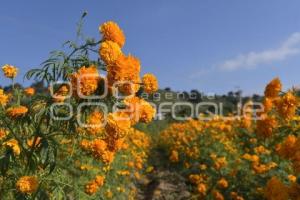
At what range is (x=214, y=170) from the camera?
9188 millimetres

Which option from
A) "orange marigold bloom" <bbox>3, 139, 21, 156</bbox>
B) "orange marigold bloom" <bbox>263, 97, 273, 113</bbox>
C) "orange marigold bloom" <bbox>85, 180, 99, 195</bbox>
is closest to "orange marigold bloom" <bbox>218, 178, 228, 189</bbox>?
"orange marigold bloom" <bbox>263, 97, 273, 113</bbox>

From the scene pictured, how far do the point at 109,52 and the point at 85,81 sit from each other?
0.28 meters

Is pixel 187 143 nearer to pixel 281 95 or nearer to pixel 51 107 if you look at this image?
pixel 281 95

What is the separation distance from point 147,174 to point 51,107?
9000mm

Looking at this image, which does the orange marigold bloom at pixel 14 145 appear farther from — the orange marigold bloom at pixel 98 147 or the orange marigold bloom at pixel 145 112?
the orange marigold bloom at pixel 145 112

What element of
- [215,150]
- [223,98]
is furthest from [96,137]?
[223,98]

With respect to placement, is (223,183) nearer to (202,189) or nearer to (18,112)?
(202,189)

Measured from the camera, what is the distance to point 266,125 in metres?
5.36

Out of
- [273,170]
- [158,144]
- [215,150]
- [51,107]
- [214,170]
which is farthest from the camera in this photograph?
[158,144]

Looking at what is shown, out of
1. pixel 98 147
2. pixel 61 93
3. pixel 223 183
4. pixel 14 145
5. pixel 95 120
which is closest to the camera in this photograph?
pixel 95 120

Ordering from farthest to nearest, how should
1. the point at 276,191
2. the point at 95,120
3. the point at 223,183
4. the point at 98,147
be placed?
the point at 223,183 < the point at 276,191 < the point at 98,147 < the point at 95,120

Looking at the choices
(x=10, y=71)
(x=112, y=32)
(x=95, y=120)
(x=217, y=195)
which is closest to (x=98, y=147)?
(x=95, y=120)

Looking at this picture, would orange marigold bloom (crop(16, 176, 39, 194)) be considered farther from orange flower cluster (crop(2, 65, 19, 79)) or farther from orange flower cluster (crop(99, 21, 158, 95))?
orange flower cluster (crop(2, 65, 19, 79))

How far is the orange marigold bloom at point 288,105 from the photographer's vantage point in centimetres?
452
